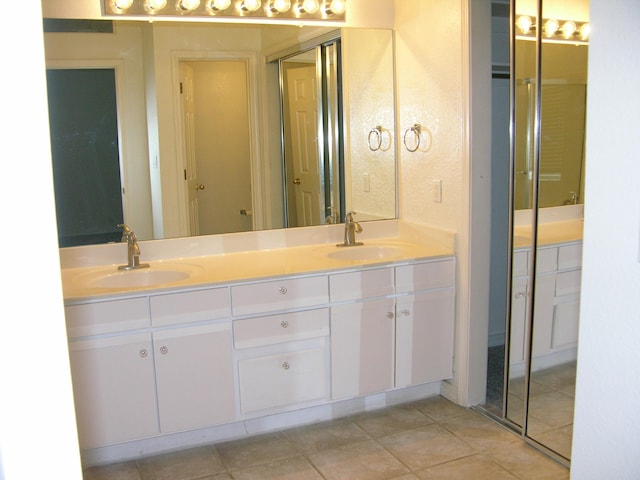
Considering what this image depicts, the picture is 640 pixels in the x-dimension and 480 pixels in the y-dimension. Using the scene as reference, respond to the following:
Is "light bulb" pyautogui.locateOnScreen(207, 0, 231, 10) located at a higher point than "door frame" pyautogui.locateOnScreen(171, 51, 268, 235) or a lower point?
higher

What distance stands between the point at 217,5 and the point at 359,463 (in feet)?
7.13

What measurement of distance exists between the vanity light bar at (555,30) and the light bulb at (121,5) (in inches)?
67.4

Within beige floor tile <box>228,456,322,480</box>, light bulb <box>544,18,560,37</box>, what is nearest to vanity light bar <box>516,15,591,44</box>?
light bulb <box>544,18,560,37</box>

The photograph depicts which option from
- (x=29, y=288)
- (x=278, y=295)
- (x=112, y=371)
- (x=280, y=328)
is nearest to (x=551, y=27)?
(x=278, y=295)

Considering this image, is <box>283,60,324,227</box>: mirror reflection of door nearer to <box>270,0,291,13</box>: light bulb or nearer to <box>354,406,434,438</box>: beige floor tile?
<box>270,0,291,13</box>: light bulb

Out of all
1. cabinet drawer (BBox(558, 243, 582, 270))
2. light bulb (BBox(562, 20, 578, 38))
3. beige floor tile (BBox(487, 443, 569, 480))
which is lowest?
beige floor tile (BBox(487, 443, 569, 480))

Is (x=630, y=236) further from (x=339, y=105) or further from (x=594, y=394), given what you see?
(x=339, y=105)

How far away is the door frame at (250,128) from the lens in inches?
116

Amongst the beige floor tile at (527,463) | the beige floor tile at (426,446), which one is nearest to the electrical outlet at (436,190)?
the beige floor tile at (426,446)

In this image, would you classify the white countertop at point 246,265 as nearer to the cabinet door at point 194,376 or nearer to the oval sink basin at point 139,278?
the oval sink basin at point 139,278

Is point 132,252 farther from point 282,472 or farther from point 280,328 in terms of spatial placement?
point 282,472

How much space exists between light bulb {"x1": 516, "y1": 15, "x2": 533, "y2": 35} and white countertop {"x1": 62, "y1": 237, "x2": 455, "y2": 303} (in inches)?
40.7

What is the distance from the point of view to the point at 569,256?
2.40 m

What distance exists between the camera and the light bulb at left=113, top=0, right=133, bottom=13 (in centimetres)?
274
